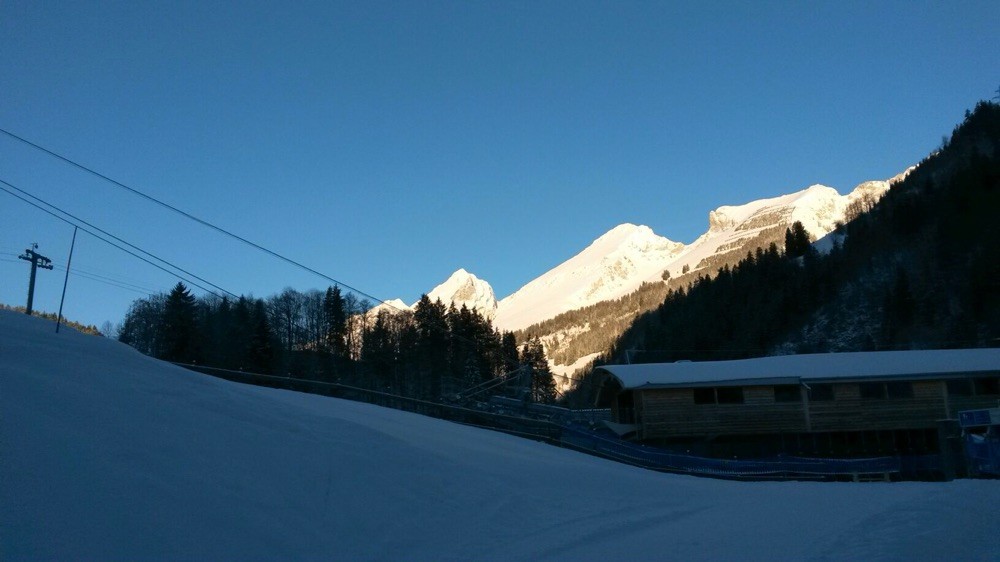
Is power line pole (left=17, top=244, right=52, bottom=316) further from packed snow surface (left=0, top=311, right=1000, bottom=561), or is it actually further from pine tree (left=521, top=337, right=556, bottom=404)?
pine tree (left=521, top=337, right=556, bottom=404)

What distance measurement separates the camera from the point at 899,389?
119 feet

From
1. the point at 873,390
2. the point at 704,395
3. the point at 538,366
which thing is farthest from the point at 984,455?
the point at 538,366

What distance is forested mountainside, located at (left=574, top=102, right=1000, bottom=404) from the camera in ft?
219

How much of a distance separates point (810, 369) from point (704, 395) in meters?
6.17

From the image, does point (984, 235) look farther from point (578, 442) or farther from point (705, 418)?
point (578, 442)

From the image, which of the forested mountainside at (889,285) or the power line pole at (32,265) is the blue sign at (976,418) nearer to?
the power line pole at (32,265)

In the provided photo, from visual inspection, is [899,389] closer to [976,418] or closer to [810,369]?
[810,369]

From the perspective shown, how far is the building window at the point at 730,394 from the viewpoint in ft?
116

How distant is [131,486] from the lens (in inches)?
335

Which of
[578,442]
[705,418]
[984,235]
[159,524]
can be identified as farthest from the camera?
[984,235]

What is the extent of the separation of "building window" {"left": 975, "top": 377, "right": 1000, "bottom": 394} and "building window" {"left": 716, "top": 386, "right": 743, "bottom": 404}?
1265 cm

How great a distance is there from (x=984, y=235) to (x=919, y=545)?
7737 cm

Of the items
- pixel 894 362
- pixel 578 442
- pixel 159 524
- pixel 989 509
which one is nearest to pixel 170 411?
pixel 159 524

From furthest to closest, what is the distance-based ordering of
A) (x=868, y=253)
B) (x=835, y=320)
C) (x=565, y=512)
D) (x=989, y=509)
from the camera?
(x=868, y=253), (x=835, y=320), (x=565, y=512), (x=989, y=509)
